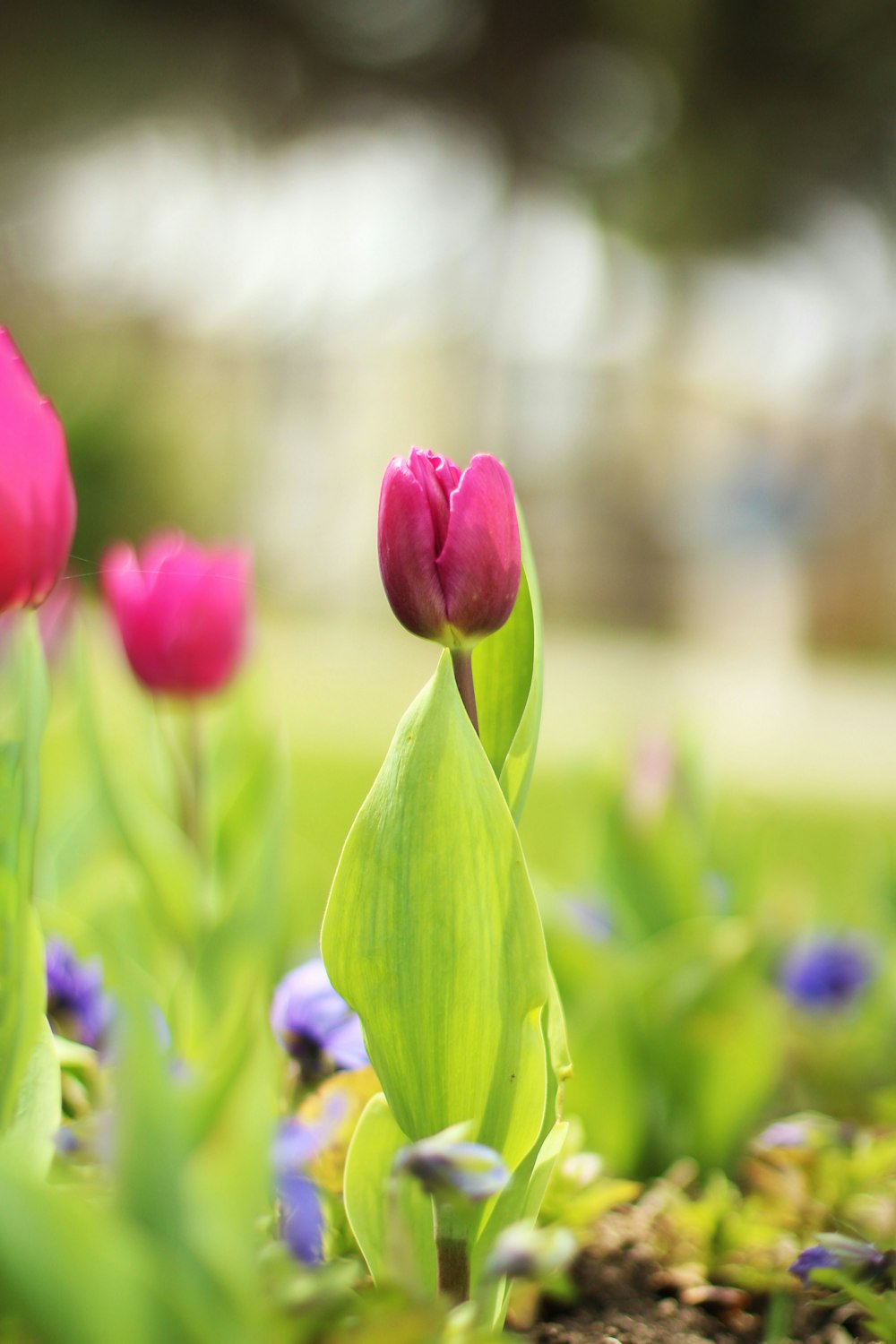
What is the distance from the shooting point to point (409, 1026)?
43 cm

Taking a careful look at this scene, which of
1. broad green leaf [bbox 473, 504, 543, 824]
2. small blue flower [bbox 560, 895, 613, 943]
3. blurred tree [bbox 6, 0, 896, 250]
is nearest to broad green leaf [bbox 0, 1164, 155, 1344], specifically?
broad green leaf [bbox 473, 504, 543, 824]

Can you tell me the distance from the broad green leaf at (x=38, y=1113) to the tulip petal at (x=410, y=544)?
0.19m

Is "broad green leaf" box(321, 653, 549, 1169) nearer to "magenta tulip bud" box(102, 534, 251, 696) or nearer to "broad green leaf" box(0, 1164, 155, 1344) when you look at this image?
"broad green leaf" box(0, 1164, 155, 1344)

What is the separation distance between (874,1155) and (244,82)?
10379 mm

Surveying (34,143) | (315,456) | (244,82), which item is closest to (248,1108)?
(34,143)

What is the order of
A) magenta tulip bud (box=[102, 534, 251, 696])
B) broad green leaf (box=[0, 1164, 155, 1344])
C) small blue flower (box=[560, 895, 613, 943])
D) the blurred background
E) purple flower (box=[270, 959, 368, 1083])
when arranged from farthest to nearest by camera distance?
the blurred background
small blue flower (box=[560, 895, 613, 943])
magenta tulip bud (box=[102, 534, 251, 696])
purple flower (box=[270, 959, 368, 1083])
broad green leaf (box=[0, 1164, 155, 1344])

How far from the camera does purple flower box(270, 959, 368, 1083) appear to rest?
0.57m

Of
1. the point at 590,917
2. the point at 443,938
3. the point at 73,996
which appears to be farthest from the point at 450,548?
the point at 590,917

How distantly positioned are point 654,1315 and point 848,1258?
0.47ft

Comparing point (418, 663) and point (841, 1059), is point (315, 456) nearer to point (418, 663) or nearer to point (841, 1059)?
point (418, 663)

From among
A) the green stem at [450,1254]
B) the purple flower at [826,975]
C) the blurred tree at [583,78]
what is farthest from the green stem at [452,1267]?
the blurred tree at [583,78]

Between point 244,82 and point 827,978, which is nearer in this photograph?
point 827,978

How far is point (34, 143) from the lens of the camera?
27.3 ft

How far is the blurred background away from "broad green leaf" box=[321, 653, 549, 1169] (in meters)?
7.17
